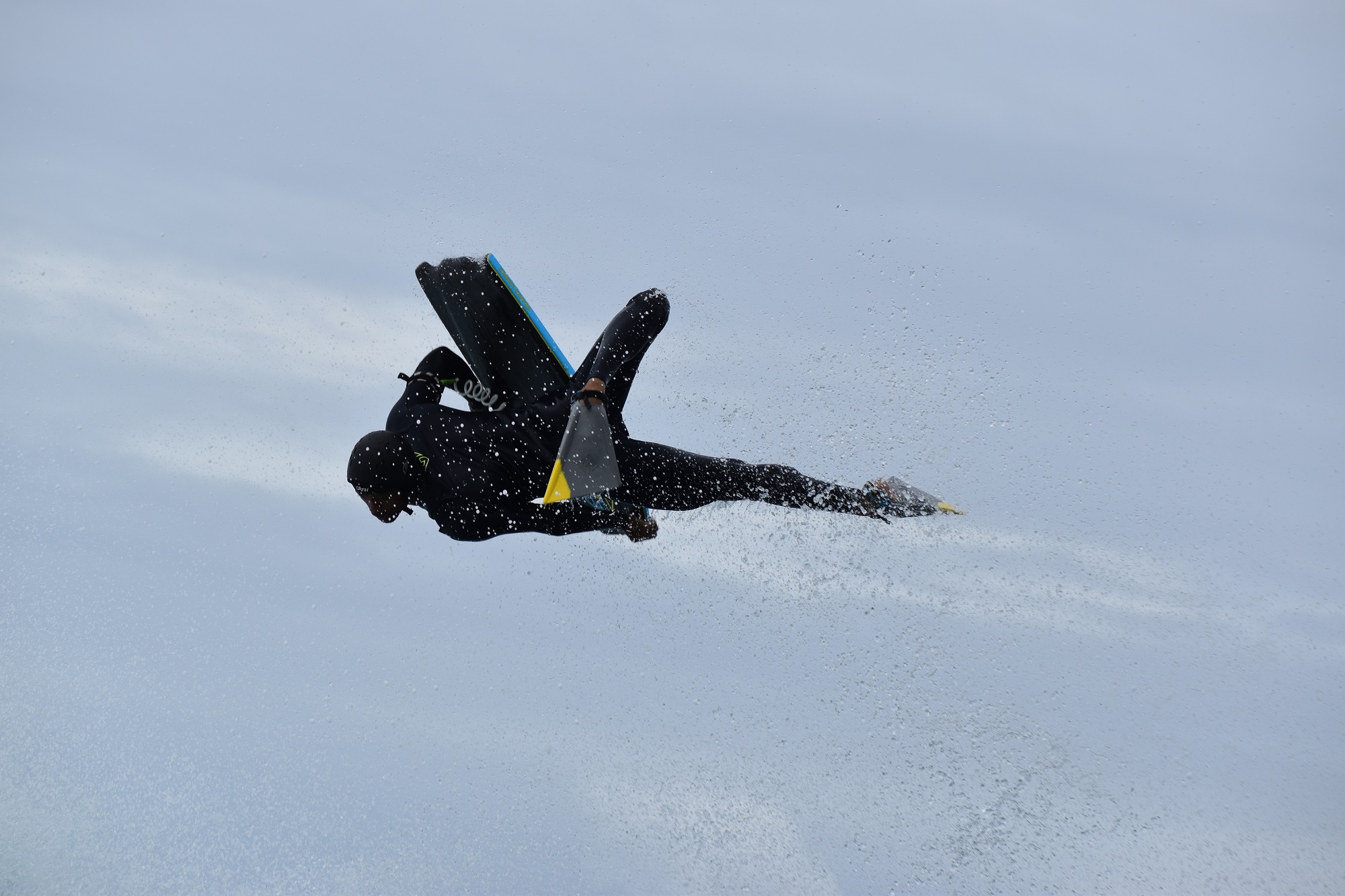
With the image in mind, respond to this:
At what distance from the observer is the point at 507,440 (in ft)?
23.6

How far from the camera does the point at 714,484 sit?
7.42 meters

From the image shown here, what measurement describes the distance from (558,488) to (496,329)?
1.38 meters

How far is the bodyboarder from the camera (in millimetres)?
7145

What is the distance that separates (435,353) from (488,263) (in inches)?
33.6

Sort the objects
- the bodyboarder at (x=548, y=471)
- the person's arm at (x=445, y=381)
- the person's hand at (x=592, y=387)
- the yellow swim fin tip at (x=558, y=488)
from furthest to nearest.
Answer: the person's arm at (x=445, y=381)
the bodyboarder at (x=548, y=471)
the person's hand at (x=592, y=387)
the yellow swim fin tip at (x=558, y=488)

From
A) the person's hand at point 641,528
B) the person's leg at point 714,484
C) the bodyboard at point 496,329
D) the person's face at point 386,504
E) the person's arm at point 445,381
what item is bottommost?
the person's face at point 386,504

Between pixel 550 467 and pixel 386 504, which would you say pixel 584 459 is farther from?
pixel 386 504

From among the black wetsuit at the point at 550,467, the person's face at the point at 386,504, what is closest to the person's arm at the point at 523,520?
the black wetsuit at the point at 550,467

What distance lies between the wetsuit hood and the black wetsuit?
86 millimetres

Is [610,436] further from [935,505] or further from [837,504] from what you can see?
[935,505]

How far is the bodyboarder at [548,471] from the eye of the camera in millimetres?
7145

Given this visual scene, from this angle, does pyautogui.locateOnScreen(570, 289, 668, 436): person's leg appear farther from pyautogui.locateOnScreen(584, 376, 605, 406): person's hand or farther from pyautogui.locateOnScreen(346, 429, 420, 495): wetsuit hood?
pyautogui.locateOnScreen(346, 429, 420, 495): wetsuit hood

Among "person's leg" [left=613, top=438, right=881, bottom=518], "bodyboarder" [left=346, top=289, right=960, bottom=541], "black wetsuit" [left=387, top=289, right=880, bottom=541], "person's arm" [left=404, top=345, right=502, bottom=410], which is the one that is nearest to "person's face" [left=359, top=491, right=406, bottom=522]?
"bodyboarder" [left=346, top=289, right=960, bottom=541]

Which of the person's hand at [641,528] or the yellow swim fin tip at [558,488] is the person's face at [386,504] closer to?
the yellow swim fin tip at [558,488]
